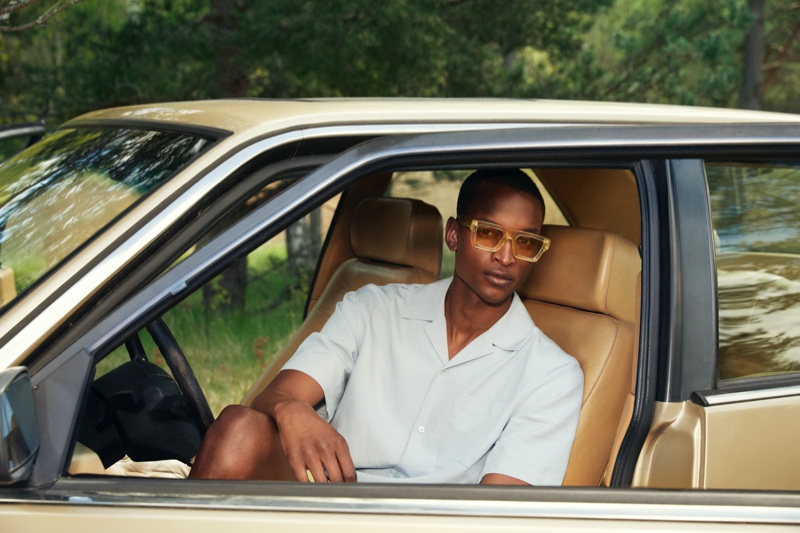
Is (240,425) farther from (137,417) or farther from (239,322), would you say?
(239,322)

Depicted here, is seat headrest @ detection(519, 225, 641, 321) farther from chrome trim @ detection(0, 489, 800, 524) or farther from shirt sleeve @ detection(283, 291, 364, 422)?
chrome trim @ detection(0, 489, 800, 524)

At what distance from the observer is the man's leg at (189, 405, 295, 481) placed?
2.26 m

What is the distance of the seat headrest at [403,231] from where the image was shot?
11.0 feet

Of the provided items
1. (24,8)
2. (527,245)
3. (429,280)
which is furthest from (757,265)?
(24,8)

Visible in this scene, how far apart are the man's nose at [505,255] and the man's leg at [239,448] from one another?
0.72 meters

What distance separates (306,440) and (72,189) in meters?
0.78

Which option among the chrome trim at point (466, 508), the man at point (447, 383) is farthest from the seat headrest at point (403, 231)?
the chrome trim at point (466, 508)

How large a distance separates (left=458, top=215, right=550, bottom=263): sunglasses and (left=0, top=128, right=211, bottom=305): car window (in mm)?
787

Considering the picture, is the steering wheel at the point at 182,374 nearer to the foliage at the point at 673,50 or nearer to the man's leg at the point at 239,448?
the man's leg at the point at 239,448

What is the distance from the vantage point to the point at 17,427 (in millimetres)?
1456

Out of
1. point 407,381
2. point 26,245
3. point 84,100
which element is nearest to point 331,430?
point 407,381

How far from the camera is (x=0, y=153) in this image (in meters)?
8.15

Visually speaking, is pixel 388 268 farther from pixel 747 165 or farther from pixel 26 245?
pixel 26 245

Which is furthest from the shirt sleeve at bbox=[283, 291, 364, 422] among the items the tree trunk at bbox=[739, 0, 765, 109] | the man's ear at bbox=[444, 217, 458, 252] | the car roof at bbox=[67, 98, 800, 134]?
the tree trunk at bbox=[739, 0, 765, 109]
